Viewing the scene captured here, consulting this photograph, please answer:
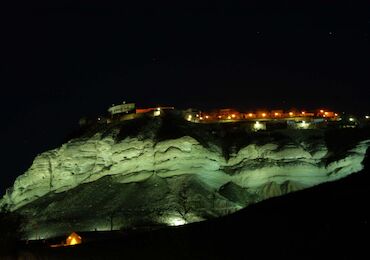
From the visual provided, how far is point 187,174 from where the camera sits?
80625 millimetres

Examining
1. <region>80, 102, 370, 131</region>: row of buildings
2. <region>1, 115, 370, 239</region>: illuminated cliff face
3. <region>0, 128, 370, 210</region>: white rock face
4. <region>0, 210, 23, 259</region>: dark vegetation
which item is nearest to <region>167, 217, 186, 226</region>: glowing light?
<region>1, 115, 370, 239</region>: illuminated cliff face

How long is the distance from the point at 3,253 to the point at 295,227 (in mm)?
28683

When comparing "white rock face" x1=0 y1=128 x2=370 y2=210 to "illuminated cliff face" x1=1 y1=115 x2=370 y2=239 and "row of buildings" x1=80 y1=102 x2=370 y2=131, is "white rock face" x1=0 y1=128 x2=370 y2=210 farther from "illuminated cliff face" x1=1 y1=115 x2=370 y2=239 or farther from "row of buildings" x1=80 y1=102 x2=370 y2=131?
"row of buildings" x1=80 y1=102 x2=370 y2=131

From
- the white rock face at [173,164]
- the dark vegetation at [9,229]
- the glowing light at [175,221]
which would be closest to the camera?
the dark vegetation at [9,229]

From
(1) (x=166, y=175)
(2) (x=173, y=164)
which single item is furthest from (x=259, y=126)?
(1) (x=166, y=175)

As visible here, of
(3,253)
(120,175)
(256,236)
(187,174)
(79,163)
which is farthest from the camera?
(79,163)

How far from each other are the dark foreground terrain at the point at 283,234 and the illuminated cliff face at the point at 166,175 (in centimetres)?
3440

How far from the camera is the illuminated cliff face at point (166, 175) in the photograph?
236ft

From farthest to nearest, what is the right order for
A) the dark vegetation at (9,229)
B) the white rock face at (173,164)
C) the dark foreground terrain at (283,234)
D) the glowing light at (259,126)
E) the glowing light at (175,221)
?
1. the glowing light at (259,126)
2. the white rock face at (173,164)
3. the glowing light at (175,221)
4. the dark vegetation at (9,229)
5. the dark foreground terrain at (283,234)

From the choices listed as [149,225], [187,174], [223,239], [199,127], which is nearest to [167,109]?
[199,127]

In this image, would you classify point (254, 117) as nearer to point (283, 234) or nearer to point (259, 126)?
point (259, 126)

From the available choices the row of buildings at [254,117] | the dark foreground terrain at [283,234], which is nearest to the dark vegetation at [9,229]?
the dark foreground terrain at [283,234]

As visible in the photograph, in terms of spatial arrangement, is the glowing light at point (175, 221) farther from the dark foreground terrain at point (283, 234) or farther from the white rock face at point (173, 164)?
the dark foreground terrain at point (283, 234)

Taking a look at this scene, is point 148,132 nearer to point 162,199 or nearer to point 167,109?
point 167,109
